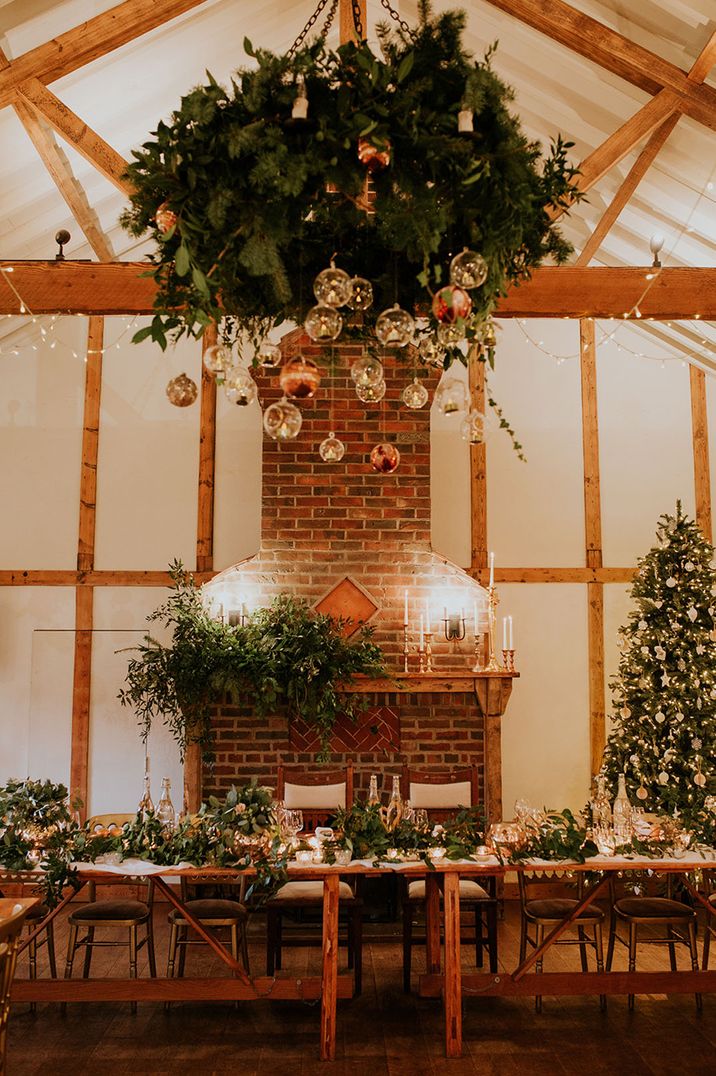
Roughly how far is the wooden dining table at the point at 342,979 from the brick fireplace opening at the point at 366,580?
2450 mm

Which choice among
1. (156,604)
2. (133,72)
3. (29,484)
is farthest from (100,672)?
(133,72)

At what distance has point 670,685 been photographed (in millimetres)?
7020

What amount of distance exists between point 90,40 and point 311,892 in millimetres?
4911

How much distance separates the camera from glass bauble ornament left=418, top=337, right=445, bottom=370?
10.8ft

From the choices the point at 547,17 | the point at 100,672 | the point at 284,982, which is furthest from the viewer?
the point at 100,672

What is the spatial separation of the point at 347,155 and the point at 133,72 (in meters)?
3.92

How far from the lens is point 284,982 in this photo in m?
4.63

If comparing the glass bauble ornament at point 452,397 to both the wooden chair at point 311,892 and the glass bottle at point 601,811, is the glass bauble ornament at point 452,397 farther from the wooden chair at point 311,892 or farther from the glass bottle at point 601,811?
the wooden chair at point 311,892

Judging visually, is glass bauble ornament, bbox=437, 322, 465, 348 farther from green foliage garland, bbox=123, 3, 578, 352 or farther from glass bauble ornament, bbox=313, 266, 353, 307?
glass bauble ornament, bbox=313, 266, 353, 307

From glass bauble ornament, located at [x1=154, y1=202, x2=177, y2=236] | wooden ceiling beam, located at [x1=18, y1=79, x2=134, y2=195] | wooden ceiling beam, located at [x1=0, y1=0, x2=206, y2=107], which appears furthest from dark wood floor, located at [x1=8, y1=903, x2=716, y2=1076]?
wooden ceiling beam, located at [x1=0, y1=0, x2=206, y2=107]

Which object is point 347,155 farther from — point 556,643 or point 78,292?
point 556,643

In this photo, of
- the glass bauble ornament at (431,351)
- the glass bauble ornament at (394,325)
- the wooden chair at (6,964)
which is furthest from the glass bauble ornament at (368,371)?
the wooden chair at (6,964)

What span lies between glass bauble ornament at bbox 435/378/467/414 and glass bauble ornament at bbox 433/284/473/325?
0.48 m

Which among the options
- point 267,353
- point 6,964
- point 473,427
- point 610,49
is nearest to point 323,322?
point 267,353
